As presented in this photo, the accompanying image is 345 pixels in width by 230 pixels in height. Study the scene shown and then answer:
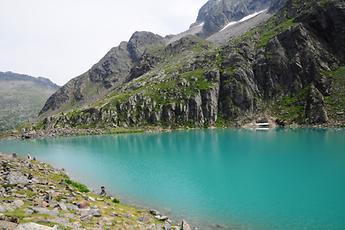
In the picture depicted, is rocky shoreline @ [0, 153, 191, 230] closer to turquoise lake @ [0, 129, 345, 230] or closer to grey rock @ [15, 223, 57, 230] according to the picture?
grey rock @ [15, 223, 57, 230]

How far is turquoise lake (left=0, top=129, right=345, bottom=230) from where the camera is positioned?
37.2 m

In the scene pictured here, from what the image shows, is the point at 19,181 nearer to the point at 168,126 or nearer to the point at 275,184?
the point at 275,184

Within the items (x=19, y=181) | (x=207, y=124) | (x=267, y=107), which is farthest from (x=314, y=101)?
(x=19, y=181)

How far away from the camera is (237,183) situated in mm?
53656

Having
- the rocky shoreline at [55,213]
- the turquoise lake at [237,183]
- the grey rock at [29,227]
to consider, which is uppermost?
the grey rock at [29,227]

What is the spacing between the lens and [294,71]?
651 feet

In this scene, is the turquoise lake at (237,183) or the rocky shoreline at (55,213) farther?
the turquoise lake at (237,183)

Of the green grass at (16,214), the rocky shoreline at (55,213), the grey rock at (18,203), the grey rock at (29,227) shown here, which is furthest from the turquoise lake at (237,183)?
the grey rock at (29,227)

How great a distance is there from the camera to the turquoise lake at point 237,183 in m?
37.2

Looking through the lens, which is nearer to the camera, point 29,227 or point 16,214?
point 29,227

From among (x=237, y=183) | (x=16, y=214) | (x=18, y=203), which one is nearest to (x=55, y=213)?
(x=16, y=214)

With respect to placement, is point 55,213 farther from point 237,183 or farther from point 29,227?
point 237,183

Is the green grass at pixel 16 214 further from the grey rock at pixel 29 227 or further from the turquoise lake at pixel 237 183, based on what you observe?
the turquoise lake at pixel 237 183

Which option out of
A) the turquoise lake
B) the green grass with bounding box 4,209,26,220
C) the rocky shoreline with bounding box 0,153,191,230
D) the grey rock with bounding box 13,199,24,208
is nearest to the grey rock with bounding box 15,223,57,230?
the rocky shoreline with bounding box 0,153,191,230
